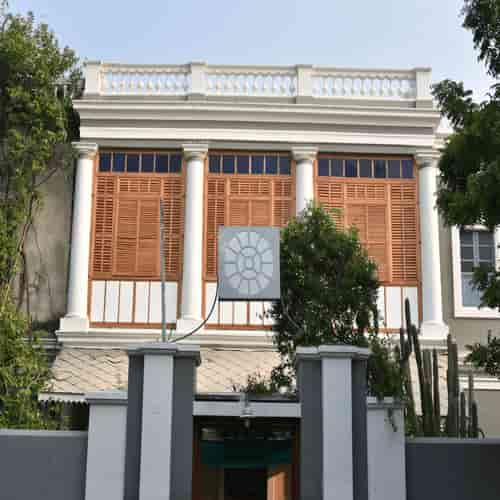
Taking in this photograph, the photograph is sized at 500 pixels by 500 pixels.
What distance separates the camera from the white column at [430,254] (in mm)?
19734

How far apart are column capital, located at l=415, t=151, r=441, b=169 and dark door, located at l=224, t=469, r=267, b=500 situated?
29.6ft

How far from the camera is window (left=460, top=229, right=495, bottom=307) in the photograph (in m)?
20.8

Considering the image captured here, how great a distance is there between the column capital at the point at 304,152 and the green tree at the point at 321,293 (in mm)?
5138

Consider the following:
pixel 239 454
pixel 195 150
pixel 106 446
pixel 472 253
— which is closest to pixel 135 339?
pixel 195 150

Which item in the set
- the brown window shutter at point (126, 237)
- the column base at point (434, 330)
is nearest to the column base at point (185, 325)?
the brown window shutter at point (126, 237)

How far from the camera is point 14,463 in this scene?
11.7 meters

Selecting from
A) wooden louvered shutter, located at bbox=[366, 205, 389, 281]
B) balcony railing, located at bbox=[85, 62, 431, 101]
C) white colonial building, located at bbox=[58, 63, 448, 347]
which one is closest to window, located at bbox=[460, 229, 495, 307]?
white colonial building, located at bbox=[58, 63, 448, 347]

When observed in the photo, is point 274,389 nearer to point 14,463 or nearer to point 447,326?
point 14,463

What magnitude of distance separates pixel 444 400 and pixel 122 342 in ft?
21.0

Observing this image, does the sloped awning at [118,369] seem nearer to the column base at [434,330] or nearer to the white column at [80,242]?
the white column at [80,242]

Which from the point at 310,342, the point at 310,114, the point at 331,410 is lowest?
the point at 331,410

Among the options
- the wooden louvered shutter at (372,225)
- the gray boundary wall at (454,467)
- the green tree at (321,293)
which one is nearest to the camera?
the gray boundary wall at (454,467)

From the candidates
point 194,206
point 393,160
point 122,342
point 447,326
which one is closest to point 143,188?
point 194,206

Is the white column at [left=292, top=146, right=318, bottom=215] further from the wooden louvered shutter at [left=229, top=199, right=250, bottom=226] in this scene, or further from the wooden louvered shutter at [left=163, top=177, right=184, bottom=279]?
the wooden louvered shutter at [left=163, top=177, right=184, bottom=279]
